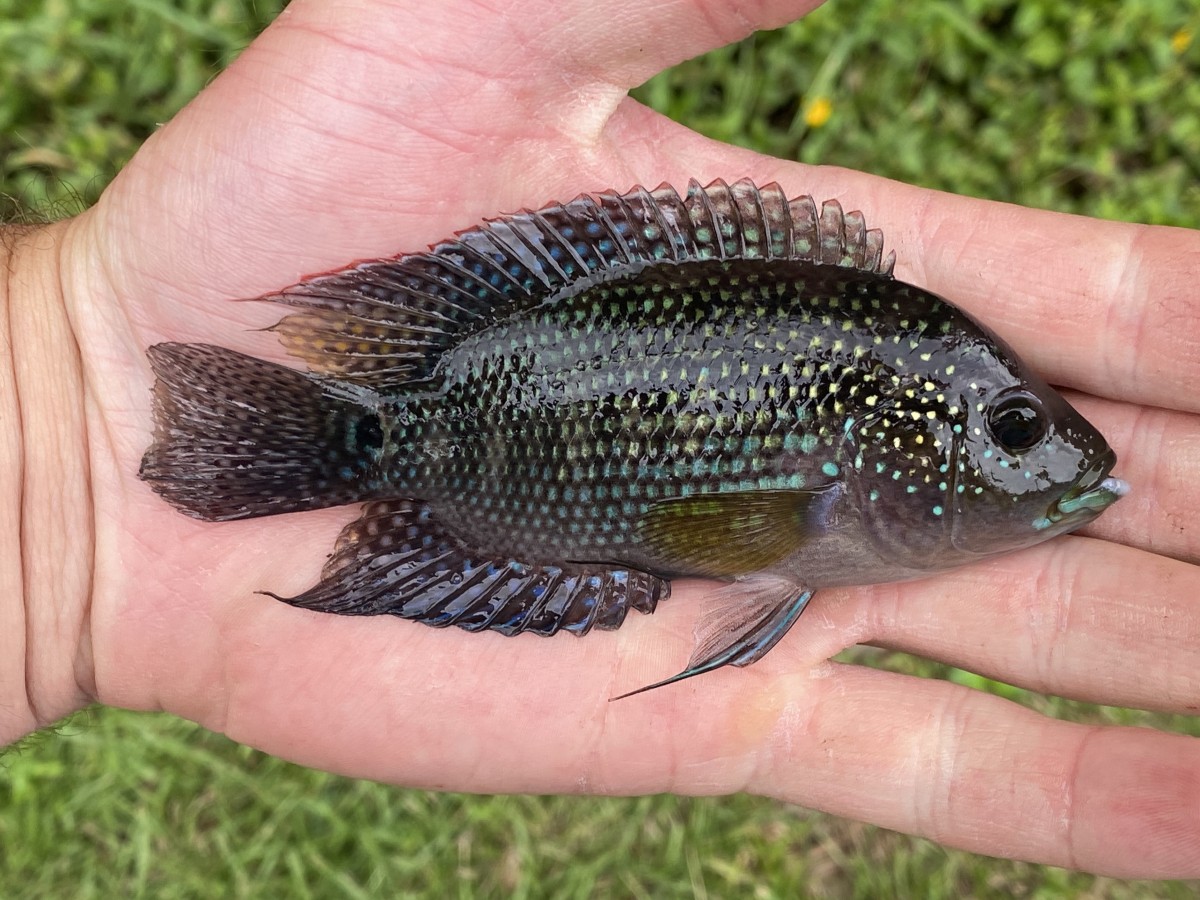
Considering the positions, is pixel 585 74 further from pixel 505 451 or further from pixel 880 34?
pixel 880 34

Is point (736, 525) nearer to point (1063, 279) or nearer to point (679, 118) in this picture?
point (1063, 279)

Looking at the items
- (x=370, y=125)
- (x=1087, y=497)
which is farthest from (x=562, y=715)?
(x=370, y=125)

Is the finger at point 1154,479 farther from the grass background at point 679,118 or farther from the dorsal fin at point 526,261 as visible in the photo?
the grass background at point 679,118

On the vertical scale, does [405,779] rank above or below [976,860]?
above

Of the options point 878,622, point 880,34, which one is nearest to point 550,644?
point 878,622

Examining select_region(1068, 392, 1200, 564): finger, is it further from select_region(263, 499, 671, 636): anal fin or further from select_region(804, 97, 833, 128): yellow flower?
select_region(804, 97, 833, 128): yellow flower

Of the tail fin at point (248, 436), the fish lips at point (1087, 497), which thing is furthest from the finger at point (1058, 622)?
the tail fin at point (248, 436)
